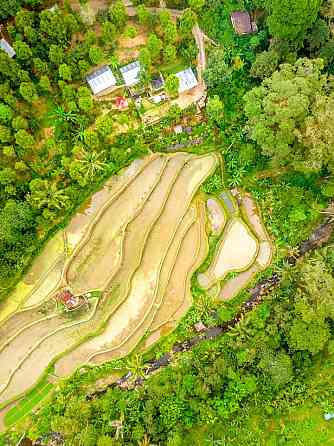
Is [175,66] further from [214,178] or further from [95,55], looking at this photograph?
[214,178]

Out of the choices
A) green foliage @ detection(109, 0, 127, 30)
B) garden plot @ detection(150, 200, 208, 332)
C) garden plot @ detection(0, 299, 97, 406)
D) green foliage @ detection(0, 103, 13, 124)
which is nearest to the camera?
green foliage @ detection(0, 103, 13, 124)

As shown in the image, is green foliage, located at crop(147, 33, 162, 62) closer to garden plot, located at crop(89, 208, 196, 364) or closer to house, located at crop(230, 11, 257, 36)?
house, located at crop(230, 11, 257, 36)

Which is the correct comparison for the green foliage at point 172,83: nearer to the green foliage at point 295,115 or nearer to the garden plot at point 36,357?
the green foliage at point 295,115

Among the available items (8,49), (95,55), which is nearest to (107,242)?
(95,55)

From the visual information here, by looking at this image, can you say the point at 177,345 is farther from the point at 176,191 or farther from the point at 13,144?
the point at 13,144

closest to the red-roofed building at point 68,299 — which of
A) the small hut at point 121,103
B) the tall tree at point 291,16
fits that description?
the small hut at point 121,103

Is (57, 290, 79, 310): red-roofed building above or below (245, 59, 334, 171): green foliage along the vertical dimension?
below

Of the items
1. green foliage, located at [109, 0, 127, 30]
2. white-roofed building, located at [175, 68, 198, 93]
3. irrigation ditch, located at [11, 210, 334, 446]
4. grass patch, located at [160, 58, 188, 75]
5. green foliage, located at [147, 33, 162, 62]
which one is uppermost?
green foliage, located at [109, 0, 127, 30]

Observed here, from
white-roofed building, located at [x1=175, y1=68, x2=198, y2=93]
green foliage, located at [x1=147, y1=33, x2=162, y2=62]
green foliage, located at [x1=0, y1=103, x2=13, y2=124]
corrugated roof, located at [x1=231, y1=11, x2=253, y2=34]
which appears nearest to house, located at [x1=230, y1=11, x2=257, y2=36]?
corrugated roof, located at [x1=231, y1=11, x2=253, y2=34]
